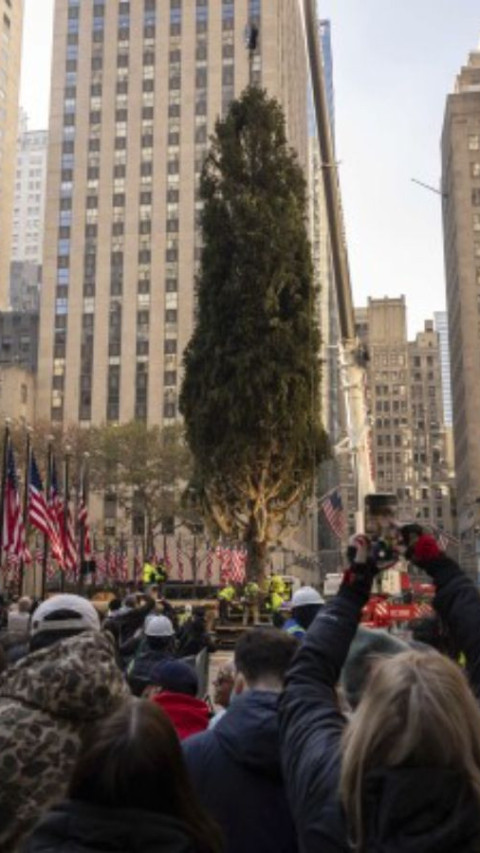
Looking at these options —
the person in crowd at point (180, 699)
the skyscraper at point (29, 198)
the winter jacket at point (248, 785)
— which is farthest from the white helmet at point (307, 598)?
the skyscraper at point (29, 198)

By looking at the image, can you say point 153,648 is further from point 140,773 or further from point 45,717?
point 140,773

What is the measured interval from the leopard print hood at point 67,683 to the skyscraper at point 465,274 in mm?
84411

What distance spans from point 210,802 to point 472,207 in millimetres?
99368

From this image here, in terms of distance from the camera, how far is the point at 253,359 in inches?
1226

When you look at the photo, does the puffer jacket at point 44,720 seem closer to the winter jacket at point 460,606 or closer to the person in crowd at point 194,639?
the winter jacket at point 460,606

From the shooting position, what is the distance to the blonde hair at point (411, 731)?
202 cm

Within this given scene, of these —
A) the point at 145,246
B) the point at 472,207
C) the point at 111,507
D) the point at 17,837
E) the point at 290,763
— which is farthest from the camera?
the point at 472,207

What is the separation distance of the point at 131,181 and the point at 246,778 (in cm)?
9362

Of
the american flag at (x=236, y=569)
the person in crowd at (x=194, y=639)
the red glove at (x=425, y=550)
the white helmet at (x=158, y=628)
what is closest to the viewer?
the red glove at (x=425, y=550)

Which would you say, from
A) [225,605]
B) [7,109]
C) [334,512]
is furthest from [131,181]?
[225,605]

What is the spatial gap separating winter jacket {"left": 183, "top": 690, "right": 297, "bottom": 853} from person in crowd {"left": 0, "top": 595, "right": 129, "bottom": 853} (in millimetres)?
439

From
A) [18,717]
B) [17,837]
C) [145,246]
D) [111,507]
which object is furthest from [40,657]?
[145,246]

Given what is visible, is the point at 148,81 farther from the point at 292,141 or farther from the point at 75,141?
the point at 292,141

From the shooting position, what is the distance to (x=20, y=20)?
10412 centimetres
